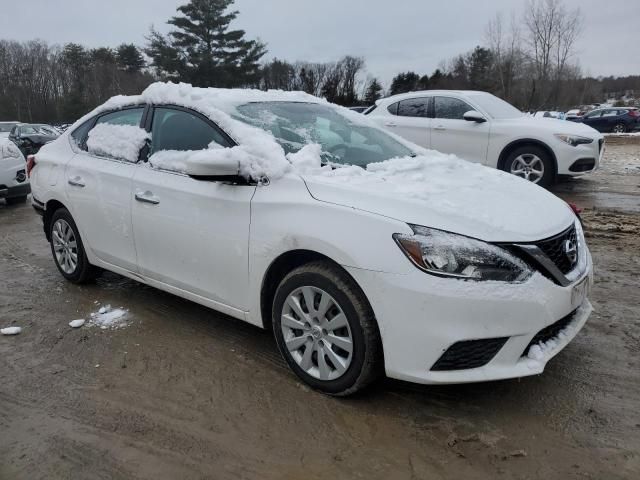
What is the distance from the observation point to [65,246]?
477 cm

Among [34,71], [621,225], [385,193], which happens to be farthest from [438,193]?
[34,71]

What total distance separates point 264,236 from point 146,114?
1650 millimetres

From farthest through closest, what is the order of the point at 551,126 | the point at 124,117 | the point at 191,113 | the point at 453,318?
the point at 551,126, the point at 124,117, the point at 191,113, the point at 453,318

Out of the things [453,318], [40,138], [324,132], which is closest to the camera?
[453,318]

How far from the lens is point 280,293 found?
3.00 m

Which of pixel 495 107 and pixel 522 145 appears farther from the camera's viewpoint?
pixel 495 107

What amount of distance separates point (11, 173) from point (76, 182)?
563 centimetres

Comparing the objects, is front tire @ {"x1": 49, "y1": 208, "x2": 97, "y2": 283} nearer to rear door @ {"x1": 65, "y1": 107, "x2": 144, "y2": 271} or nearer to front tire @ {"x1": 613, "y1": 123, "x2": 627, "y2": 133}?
rear door @ {"x1": 65, "y1": 107, "x2": 144, "y2": 271}

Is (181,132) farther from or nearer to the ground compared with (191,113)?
nearer to the ground

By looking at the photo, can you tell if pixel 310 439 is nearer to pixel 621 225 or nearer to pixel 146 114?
pixel 146 114

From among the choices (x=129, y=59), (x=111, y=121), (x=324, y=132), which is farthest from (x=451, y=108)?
(x=129, y=59)

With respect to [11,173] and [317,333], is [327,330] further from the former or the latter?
[11,173]

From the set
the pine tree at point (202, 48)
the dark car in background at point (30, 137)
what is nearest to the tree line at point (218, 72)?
the pine tree at point (202, 48)

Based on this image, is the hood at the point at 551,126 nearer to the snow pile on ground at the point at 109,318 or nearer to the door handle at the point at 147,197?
the door handle at the point at 147,197
